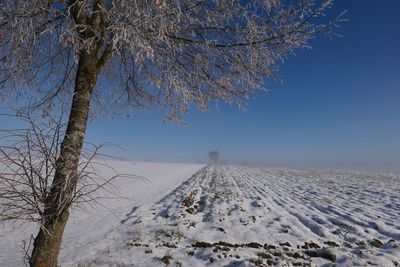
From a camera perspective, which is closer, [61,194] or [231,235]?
[61,194]

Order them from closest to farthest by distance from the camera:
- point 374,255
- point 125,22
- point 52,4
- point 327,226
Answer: point 125,22 → point 52,4 → point 374,255 → point 327,226

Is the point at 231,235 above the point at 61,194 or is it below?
below

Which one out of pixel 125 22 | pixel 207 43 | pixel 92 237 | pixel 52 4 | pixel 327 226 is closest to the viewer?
pixel 125 22

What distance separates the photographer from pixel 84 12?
432 cm

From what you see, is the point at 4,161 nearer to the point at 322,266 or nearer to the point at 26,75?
the point at 26,75

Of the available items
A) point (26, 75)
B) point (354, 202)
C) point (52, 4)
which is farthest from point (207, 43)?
point (354, 202)

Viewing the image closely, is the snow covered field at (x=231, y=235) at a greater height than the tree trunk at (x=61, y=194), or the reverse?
the tree trunk at (x=61, y=194)

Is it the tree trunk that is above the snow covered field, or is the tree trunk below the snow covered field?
above

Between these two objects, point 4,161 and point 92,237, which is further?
point 92,237

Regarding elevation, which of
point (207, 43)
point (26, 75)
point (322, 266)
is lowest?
point (322, 266)

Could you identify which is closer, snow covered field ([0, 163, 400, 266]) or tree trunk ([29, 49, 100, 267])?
tree trunk ([29, 49, 100, 267])

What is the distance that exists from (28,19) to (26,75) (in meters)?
1.93

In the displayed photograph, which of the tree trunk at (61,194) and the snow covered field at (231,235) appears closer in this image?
the tree trunk at (61,194)

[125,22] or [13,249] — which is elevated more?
[125,22]
